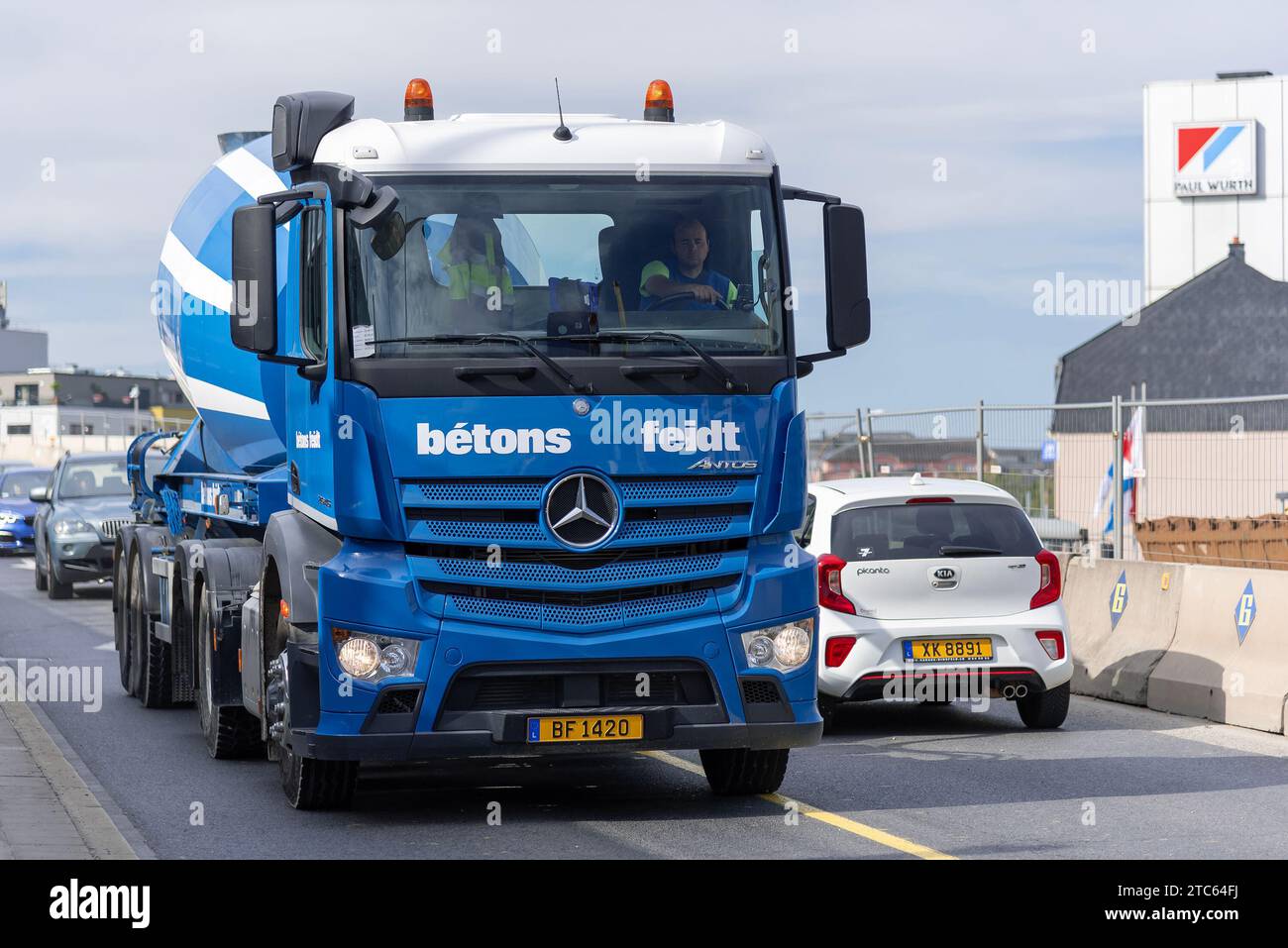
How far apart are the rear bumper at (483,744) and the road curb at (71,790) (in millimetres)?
932

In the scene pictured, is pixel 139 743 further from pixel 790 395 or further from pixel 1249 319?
pixel 1249 319

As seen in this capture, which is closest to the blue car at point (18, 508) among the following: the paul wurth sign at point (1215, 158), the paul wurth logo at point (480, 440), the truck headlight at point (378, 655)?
the truck headlight at point (378, 655)

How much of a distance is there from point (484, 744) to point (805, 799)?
1.98m

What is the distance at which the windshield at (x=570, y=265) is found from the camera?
8.45m

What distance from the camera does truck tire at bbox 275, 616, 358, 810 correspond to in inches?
352

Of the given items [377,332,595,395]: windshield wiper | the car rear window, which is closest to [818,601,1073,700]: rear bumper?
the car rear window

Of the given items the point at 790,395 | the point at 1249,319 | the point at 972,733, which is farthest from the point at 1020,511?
the point at 1249,319

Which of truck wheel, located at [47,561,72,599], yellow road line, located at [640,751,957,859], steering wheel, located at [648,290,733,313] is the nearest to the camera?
yellow road line, located at [640,751,957,859]

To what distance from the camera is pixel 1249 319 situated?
64.1m

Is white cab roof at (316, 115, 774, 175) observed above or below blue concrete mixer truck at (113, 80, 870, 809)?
above

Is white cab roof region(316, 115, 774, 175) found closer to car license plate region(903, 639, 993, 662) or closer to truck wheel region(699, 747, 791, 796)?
truck wheel region(699, 747, 791, 796)

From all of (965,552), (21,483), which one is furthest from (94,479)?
(965,552)

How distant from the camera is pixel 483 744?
27.3 feet

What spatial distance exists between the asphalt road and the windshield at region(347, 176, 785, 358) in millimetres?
2176
